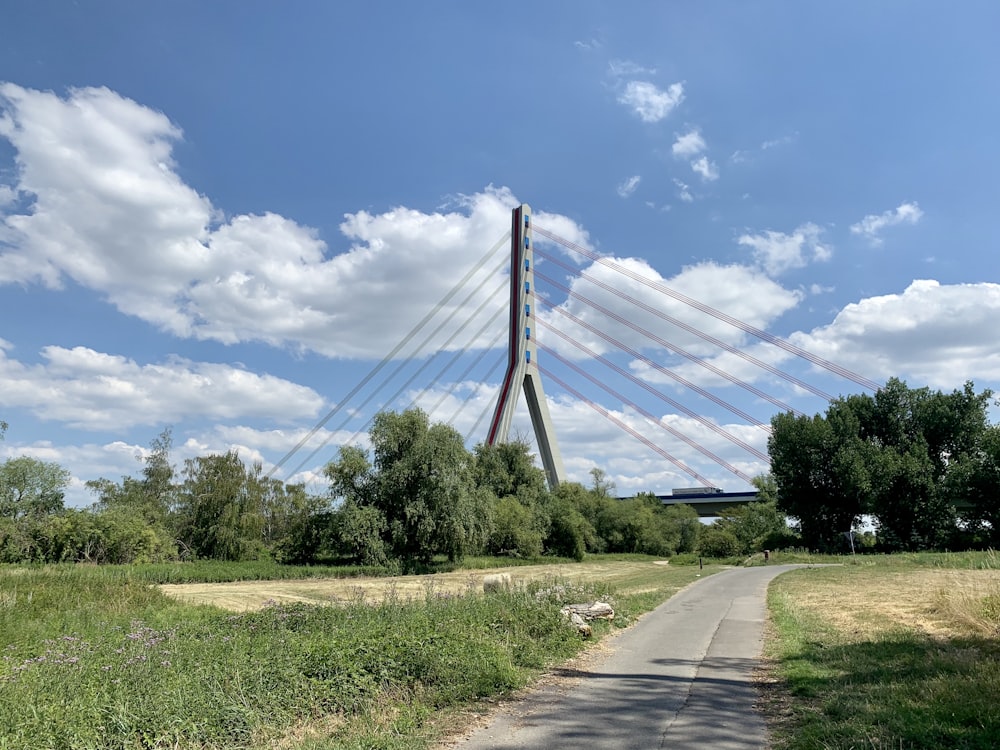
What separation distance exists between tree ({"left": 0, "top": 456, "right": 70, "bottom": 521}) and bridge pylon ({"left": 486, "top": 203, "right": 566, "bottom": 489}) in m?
37.5

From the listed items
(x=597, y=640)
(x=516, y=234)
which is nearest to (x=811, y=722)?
(x=597, y=640)

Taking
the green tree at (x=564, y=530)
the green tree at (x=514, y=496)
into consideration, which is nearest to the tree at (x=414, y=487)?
the green tree at (x=514, y=496)

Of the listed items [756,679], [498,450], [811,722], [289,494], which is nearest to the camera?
[811,722]

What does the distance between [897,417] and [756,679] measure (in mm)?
59547

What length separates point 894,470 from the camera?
52781 millimetres

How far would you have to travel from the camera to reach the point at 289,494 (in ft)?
181

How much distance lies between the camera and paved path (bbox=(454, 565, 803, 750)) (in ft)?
19.2

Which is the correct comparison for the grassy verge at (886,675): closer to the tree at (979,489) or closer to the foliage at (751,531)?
the tree at (979,489)

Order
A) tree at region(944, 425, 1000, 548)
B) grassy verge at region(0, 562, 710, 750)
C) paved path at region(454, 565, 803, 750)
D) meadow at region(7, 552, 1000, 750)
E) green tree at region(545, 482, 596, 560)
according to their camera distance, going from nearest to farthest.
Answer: grassy verge at region(0, 562, 710, 750) → meadow at region(7, 552, 1000, 750) → paved path at region(454, 565, 803, 750) → tree at region(944, 425, 1000, 548) → green tree at region(545, 482, 596, 560)

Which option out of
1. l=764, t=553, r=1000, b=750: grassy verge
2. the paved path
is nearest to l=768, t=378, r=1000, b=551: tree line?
l=764, t=553, r=1000, b=750: grassy verge

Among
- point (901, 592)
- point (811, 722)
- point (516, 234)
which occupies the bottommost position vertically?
point (901, 592)

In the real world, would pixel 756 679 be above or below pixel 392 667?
below

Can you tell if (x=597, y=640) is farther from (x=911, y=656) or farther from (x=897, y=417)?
(x=897, y=417)

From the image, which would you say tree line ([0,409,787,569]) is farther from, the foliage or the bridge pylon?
the foliage
